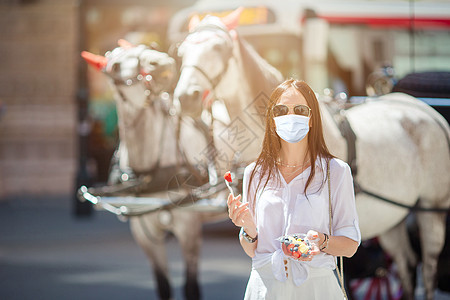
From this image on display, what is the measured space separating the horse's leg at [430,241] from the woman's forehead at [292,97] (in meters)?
1.99

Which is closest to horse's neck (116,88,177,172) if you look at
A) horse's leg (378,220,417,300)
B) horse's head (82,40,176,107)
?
horse's head (82,40,176,107)

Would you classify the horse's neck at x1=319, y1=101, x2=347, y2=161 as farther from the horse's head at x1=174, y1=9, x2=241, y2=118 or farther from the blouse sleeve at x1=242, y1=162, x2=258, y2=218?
the blouse sleeve at x1=242, y1=162, x2=258, y2=218

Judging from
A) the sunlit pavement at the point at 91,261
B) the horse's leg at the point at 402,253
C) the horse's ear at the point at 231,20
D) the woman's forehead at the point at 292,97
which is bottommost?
the sunlit pavement at the point at 91,261

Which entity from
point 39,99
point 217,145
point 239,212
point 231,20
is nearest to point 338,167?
point 239,212

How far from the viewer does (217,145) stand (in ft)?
12.4

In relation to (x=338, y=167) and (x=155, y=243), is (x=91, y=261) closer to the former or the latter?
(x=155, y=243)

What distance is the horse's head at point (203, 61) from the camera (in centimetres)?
329

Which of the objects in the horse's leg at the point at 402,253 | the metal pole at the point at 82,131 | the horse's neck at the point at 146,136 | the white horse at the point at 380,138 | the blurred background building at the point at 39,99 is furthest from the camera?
the blurred background building at the point at 39,99

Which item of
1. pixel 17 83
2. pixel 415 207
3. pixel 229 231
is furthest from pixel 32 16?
pixel 415 207

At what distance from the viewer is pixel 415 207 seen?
13.1 ft

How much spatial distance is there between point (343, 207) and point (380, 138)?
1717 millimetres

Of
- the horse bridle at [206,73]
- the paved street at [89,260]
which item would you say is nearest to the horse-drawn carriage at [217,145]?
the horse bridle at [206,73]

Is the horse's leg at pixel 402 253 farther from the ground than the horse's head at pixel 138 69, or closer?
closer

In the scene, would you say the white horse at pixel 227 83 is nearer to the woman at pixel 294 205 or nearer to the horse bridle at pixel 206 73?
the horse bridle at pixel 206 73
